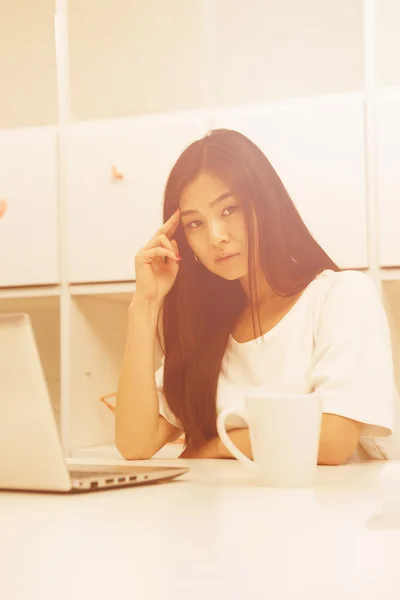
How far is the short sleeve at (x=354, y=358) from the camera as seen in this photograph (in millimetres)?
1204

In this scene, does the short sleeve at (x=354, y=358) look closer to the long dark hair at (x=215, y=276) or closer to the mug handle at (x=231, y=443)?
the long dark hair at (x=215, y=276)

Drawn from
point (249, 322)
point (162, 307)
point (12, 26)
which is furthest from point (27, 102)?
point (249, 322)

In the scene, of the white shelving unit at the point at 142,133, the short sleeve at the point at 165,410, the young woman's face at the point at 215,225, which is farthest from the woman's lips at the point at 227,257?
the short sleeve at the point at 165,410

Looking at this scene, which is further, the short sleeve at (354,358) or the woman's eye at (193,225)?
the woman's eye at (193,225)

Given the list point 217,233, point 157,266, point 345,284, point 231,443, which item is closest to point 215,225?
point 217,233

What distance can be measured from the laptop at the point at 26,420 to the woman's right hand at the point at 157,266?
3.03ft

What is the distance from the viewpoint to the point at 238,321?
1628 millimetres

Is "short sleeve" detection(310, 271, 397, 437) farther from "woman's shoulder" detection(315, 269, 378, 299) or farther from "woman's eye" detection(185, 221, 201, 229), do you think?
"woman's eye" detection(185, 221, 201, 229)

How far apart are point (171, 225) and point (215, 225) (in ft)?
0.37

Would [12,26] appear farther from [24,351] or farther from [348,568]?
[348,568]

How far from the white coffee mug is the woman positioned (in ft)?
1.27

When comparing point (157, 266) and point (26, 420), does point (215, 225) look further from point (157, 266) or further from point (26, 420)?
point (26, 420)

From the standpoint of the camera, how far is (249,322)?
1.61 meters

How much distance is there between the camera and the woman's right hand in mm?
1588
